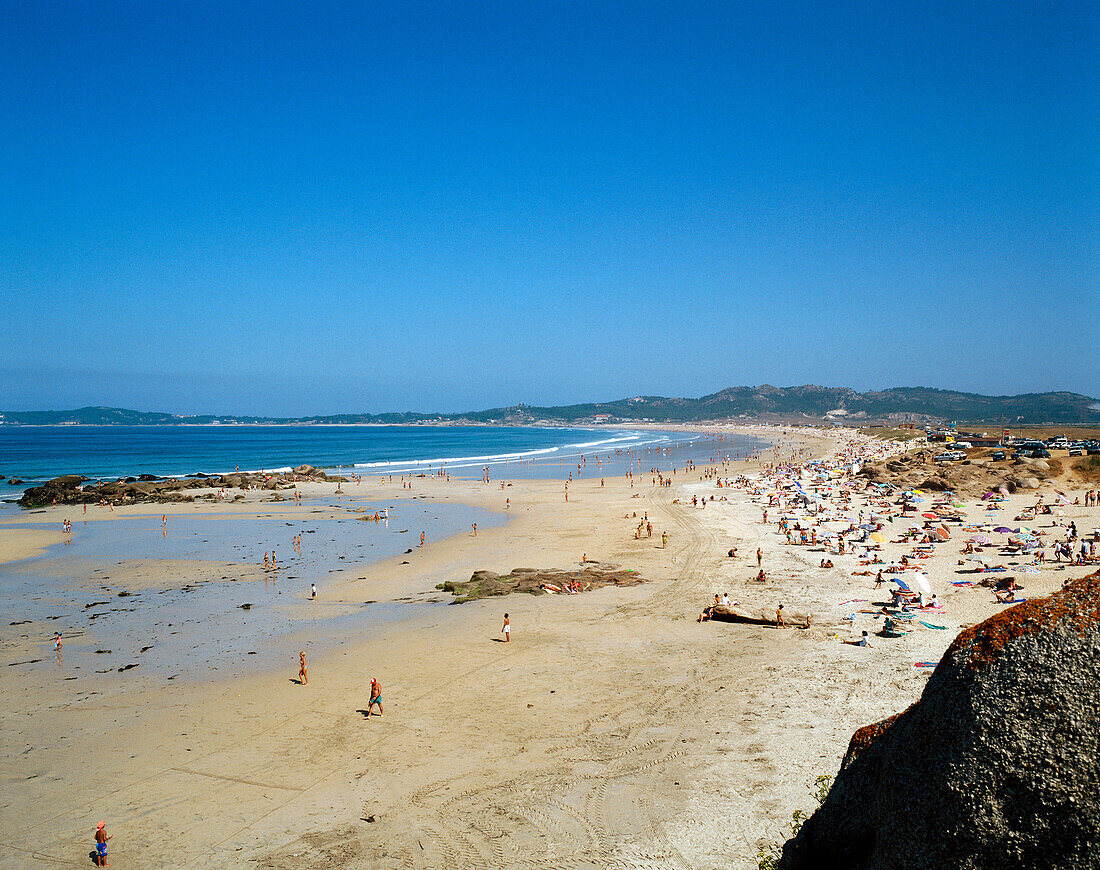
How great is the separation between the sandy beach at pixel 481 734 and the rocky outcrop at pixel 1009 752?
5.48 metres

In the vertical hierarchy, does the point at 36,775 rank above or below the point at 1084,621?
below

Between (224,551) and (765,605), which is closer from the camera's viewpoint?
(765,605)

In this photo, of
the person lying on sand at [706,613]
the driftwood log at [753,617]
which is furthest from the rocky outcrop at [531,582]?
the driftwood log at [753,617]

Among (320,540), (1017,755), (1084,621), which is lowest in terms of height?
(320,540)

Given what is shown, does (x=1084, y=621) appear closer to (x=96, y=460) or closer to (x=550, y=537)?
(x=550, y=537)

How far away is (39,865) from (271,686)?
6238 mm

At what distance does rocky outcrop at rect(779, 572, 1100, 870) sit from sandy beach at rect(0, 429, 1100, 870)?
18.0ft

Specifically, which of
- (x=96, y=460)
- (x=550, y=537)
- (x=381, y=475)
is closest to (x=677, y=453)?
(x=381, y=475)

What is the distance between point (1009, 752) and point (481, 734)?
34.0 ft

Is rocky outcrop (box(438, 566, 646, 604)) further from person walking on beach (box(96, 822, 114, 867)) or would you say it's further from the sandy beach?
person walking on beach (box(96, 822, 114, 867))

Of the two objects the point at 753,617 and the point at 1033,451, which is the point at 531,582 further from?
the point at 1033,451

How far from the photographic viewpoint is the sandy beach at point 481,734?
30.3ft

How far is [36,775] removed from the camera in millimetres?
11445

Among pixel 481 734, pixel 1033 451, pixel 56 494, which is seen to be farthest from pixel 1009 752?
pixel 56 494
